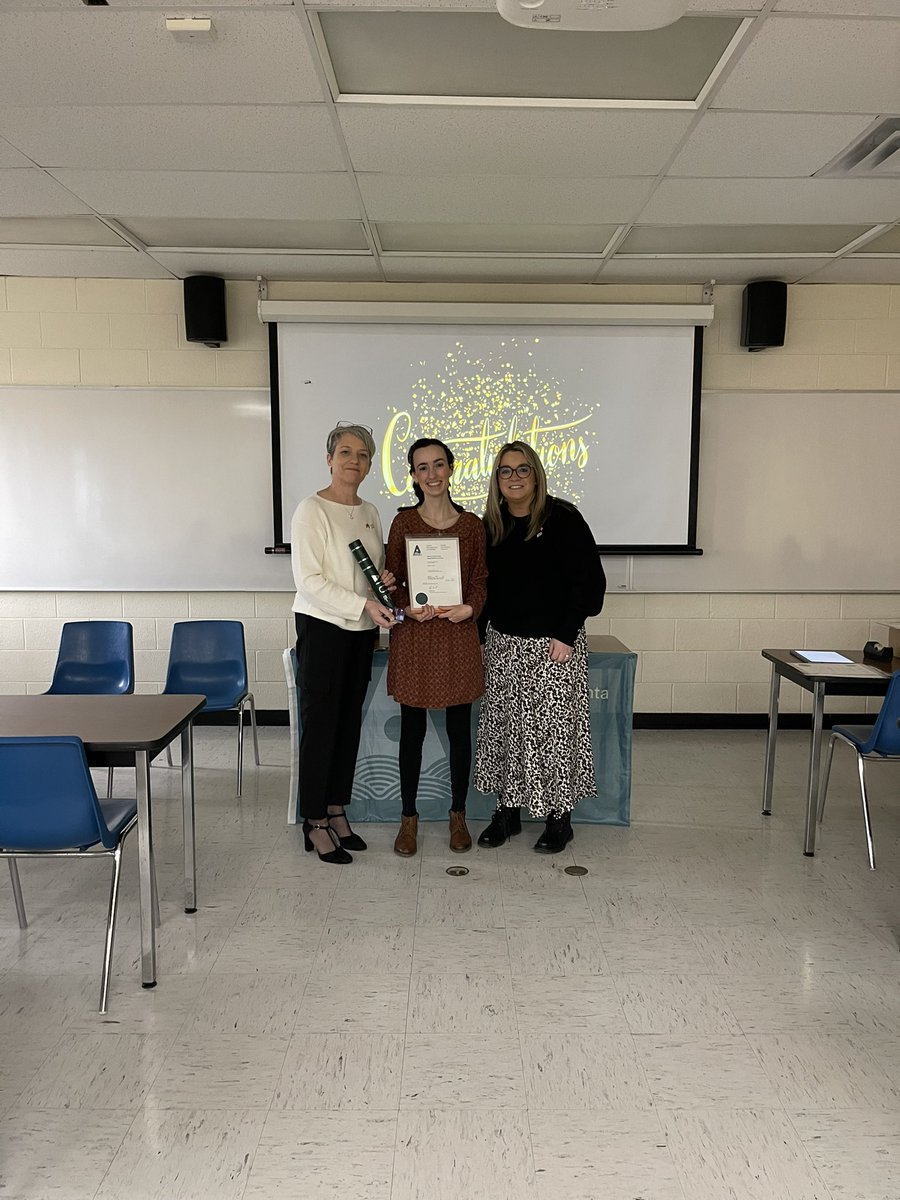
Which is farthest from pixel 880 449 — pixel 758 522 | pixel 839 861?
pixel 839 861

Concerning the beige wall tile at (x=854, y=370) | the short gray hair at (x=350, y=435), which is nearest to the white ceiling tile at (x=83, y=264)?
the short gray hair at (x=350, y=435)

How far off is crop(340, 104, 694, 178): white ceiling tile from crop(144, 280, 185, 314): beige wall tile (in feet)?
7.28

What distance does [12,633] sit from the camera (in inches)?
218

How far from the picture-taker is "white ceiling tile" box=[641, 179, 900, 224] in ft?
12.1

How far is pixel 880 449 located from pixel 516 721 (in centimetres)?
359

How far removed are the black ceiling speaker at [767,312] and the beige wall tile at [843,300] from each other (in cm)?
22

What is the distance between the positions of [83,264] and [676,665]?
14.8ft

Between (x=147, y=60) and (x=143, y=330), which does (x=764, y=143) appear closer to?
(x=147, y=60)

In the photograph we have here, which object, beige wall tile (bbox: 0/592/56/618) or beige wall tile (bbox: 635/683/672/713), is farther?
beige wall tile (bbox: 635/683/672/713)

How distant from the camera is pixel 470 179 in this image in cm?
367

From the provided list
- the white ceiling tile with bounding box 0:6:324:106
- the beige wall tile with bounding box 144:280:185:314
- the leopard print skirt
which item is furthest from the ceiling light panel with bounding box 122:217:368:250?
the leopard print skirt

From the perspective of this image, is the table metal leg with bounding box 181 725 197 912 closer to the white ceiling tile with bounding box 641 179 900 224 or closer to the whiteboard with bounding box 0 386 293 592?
the whiteboard with bounding box 0 386 293 592

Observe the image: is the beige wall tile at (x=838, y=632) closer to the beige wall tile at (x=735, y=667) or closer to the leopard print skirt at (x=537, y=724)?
the beige wall tile at (x=735, y=667)

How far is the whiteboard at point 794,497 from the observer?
5473 millimetres
